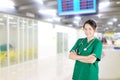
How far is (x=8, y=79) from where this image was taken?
6527 millimetres

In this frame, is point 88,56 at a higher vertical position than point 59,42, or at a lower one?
higher

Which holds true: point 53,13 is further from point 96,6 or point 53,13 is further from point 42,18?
point 96,6

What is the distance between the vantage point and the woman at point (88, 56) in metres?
2.01

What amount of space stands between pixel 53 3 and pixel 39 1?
80 cm

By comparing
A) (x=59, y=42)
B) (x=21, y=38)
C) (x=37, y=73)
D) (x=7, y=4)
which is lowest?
(x=37, y=73)

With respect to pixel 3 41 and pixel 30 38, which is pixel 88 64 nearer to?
pixel 3 41


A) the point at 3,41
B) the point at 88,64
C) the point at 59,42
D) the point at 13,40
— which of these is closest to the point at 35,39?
the point at 13,40

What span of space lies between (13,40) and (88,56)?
8.94 m

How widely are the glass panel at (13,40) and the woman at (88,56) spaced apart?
27.6ft

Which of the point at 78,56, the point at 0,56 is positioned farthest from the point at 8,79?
the point at 78,56

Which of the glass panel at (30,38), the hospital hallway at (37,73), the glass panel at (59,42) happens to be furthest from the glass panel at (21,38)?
the glass panel at (59,42)

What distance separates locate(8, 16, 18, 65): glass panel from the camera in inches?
402

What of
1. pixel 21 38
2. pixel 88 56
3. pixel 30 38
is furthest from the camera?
pixel 30 38

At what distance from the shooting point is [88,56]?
6.53 feet
